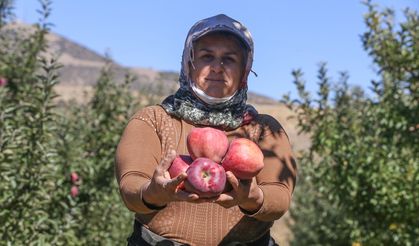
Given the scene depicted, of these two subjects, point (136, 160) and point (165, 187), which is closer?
point (165, 187)

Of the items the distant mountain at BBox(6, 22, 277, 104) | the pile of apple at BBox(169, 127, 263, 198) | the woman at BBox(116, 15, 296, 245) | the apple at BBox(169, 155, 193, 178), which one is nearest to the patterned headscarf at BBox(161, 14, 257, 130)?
the woman at BBox(116, 15, 296, 245)

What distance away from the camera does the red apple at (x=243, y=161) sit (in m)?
1.89

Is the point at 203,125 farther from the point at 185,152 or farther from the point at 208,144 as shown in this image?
the point at 208,144

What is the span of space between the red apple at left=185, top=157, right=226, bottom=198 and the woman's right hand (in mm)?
19

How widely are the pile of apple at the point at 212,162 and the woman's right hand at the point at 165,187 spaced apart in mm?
17

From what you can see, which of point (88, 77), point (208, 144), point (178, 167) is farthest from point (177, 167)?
point (88, 77)

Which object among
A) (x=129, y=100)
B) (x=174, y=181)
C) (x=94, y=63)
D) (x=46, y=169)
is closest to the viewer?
(x=174, y=181)

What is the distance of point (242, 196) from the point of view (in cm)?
190

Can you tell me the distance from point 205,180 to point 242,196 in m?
0.16

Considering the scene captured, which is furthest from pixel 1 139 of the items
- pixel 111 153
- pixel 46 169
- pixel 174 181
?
pixel 174 181

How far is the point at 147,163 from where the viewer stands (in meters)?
2.15

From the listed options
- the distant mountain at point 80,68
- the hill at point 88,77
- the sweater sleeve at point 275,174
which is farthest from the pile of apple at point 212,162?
the distant mountain at point 80,68

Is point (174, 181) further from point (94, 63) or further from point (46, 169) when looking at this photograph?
point (94, 63)

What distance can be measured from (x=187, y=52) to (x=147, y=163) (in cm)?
37
